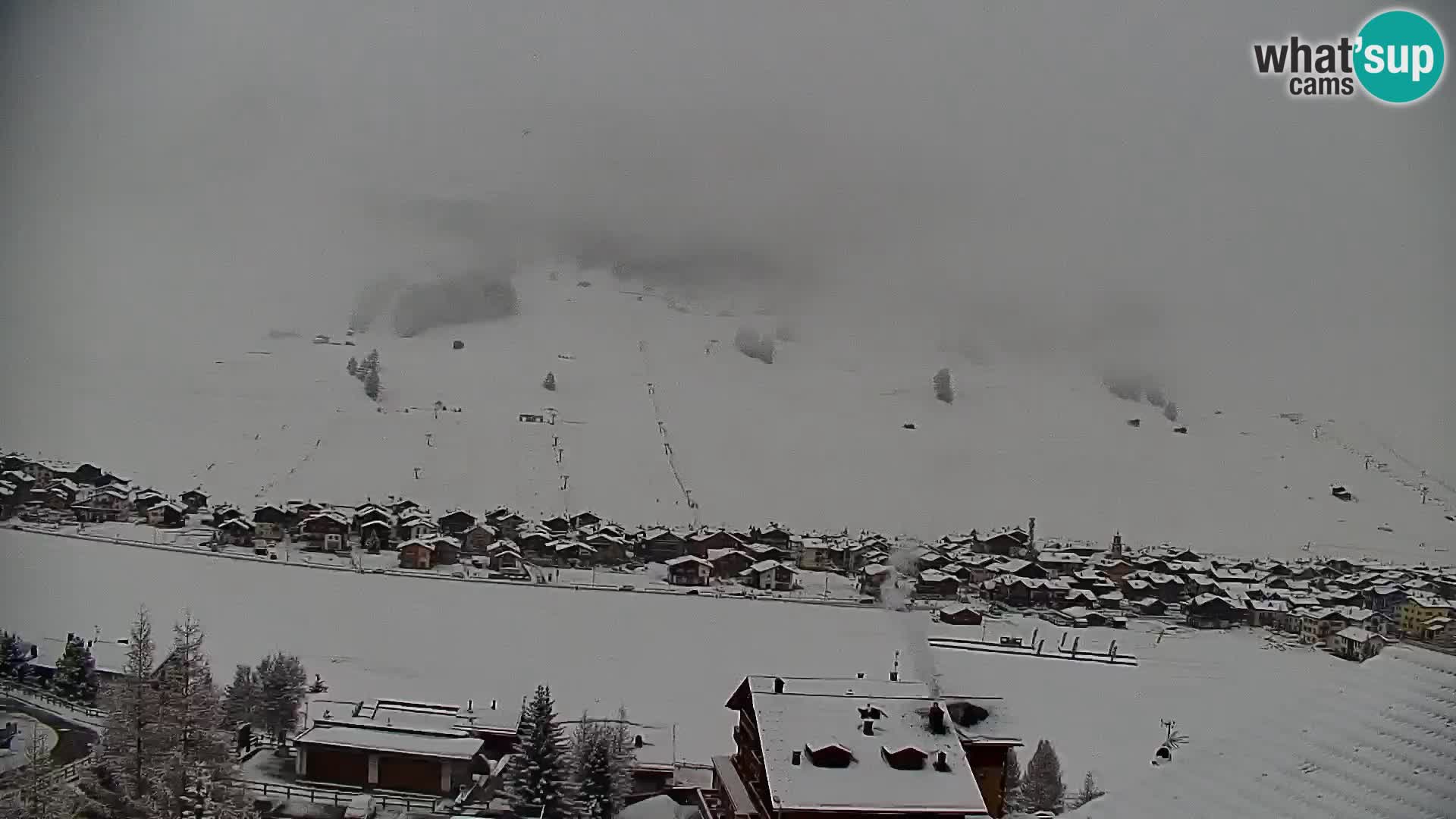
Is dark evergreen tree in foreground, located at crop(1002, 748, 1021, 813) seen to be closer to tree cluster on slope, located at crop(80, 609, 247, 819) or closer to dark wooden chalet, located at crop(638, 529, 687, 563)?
dark wooden chalet, located at crop(638, 529, 687, 563)

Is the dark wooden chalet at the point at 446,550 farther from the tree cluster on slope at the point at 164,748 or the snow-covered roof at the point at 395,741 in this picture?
the tree cluster on slope at the point at 164,748

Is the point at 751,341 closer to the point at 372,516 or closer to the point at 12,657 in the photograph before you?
the point at 372,516

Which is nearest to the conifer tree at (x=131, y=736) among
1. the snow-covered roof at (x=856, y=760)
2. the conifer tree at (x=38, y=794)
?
the conifer tree at (x=38, y=794)

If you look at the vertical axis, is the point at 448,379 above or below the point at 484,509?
above

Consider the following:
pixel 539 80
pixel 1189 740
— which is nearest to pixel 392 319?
pixel 539 80

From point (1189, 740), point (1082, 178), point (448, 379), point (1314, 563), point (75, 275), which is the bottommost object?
point (1189, 740)

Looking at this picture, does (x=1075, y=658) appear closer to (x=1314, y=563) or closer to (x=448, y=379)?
(x=1314, y=563)
